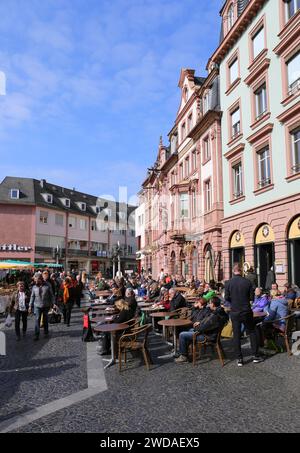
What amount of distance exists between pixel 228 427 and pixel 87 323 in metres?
6.43

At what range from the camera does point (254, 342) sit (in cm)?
763

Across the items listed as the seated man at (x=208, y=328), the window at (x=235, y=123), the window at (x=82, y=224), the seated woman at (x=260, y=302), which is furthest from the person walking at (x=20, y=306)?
the window at (x=82, y=224)

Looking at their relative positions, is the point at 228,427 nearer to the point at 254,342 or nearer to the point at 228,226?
the point at 254,342

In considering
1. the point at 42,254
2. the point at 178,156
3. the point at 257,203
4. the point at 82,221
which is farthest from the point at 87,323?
the point at 82,221

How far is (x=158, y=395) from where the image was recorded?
562 centimetres

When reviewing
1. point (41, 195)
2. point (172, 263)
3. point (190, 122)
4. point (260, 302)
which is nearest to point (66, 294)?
point (260, 302)

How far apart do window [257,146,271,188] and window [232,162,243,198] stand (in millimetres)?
1928

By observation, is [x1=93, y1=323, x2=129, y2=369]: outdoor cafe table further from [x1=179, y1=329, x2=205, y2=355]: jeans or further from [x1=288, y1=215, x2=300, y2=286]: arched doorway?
[x1=288, y1=215, x2=300, y2=286]: arched doorway

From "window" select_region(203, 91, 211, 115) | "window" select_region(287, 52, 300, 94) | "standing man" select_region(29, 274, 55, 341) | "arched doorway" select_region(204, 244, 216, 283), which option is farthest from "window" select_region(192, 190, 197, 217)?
"standing man" select_region(29, 274, 55, 341)

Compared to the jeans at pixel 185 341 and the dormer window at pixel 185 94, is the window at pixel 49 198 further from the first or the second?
the jeans at pixel 185 341

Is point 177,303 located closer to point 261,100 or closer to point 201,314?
point 201,314

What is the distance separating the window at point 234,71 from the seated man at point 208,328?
15637 millimetres

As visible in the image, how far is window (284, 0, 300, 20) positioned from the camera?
48.1 feet

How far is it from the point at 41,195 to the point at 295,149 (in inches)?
1826
